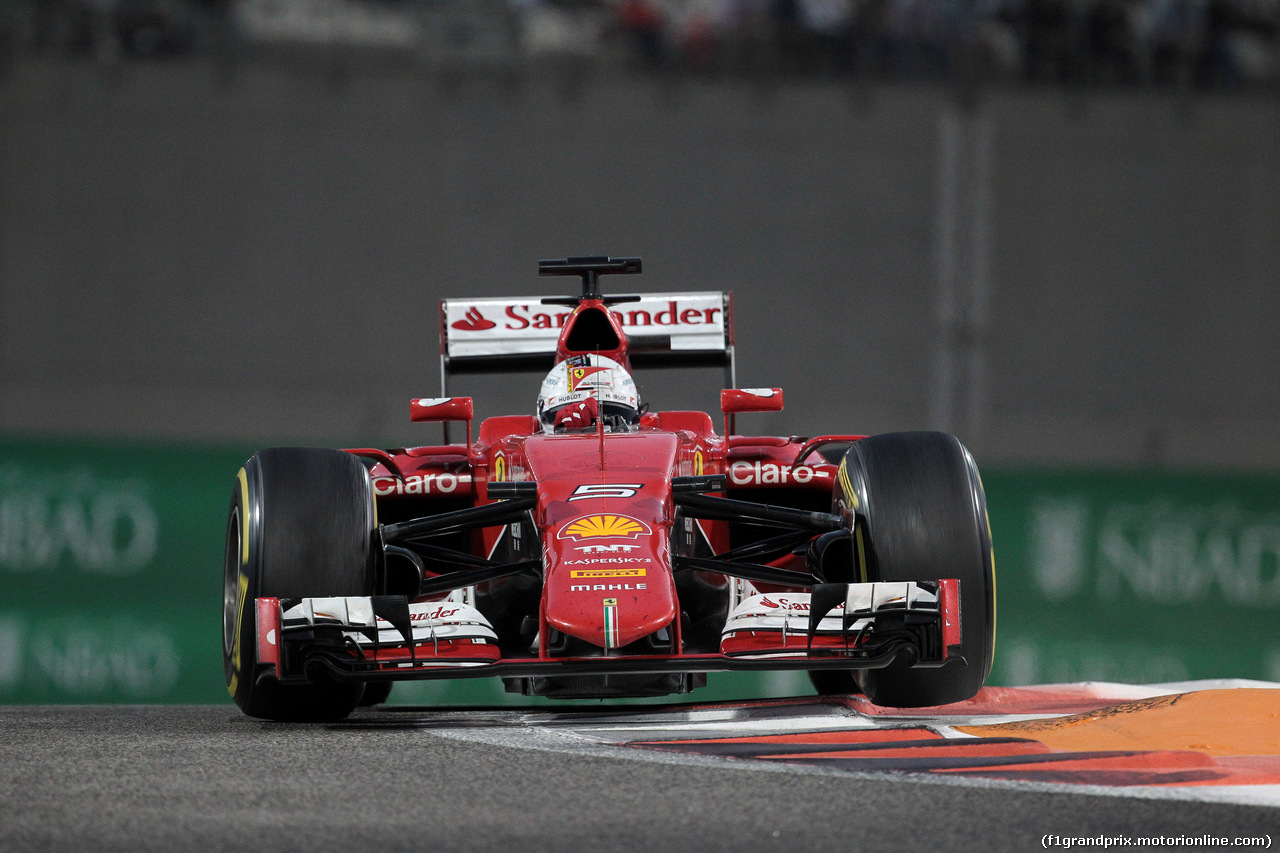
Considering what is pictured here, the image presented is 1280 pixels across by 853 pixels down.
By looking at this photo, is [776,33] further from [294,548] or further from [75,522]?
[294,548]

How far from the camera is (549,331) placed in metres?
7.03

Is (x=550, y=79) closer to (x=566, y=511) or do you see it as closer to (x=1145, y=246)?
(x=1145, y=246)

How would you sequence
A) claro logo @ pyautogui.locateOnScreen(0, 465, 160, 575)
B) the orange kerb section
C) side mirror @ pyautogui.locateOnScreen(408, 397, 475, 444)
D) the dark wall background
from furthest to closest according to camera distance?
the dark wall background
claro logo @ pyautogui.locateOnScreen(0, 465, 160, 575)
side mirror @ pyautogui.locateOnScreen(408, 397, 475, 444)
the orange kerb section

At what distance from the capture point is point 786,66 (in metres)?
15.7

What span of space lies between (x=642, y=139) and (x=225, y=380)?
14.4ft

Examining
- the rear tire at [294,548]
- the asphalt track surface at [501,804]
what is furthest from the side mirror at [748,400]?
the asphalt track surface at [501,804]

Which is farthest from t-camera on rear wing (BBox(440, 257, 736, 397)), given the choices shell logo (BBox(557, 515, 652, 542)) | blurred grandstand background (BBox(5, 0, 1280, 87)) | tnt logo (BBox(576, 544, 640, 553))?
blurred grandstand background (BBox(5, 0, 1280, 87))

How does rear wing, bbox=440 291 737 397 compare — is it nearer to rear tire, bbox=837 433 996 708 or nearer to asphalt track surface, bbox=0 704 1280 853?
rear tire, bbox=837 433 996 708

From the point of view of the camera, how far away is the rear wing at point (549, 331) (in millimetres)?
7012

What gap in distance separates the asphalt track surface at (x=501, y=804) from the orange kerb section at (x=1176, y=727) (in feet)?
2.49

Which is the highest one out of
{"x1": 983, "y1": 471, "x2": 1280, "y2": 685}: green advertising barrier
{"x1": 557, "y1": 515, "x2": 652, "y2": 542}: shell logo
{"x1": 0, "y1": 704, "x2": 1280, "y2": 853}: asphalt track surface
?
{"x1": 557, "y1": 515, "x2": 652, "y2": 542}: shell logo

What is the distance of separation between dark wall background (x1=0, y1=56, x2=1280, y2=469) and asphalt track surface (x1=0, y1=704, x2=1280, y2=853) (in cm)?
1053

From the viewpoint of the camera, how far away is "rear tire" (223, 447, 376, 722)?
479 cm

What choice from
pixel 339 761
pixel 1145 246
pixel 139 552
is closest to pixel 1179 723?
pixel 339 761
